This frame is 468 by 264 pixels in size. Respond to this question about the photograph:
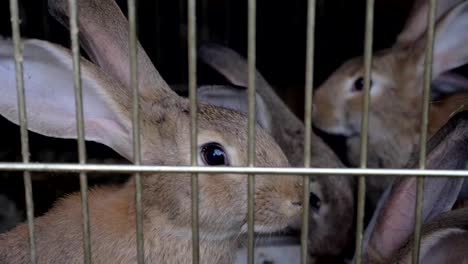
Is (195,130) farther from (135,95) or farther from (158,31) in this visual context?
(158,31)

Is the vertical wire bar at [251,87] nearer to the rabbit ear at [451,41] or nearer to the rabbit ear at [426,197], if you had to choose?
the rabbit ear at [426,197]

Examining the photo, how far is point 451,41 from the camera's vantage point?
8.12ft

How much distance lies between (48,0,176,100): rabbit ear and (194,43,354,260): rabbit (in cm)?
46

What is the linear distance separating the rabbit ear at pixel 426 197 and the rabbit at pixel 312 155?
1.57 feet

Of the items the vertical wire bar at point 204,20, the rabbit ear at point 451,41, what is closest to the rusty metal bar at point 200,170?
Result: the rabbit ear at point 451,41

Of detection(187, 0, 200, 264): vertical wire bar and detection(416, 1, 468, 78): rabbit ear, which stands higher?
detection(416, 1, 468, 78): rabbit ear

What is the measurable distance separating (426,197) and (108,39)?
90 cm

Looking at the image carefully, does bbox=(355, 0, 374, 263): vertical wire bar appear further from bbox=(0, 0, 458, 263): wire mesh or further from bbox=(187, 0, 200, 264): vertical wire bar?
bbox=(187, 0, 200, 264): vertical wire bar

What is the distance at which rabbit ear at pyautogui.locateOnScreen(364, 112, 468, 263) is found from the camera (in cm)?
162

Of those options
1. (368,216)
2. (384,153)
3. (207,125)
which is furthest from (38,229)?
(384,153)

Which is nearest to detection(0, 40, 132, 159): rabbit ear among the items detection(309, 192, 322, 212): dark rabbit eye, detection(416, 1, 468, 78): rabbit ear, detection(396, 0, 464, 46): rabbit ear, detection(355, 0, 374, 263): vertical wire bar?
detection(355, 0, 374, 263): vertical wire bar

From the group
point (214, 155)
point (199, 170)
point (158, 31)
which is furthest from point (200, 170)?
point (158, 31)

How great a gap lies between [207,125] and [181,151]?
9 cm

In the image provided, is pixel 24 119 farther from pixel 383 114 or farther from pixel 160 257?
pixel 383 114
